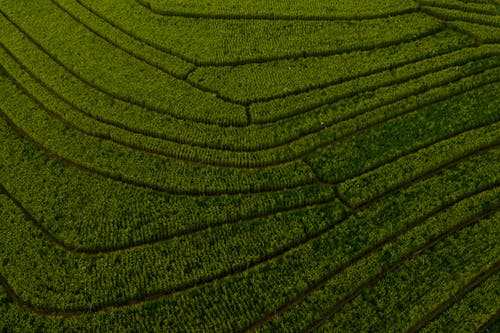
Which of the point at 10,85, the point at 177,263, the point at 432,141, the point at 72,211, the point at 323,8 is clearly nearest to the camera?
the point at 177,263

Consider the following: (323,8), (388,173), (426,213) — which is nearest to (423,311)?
(426,213)

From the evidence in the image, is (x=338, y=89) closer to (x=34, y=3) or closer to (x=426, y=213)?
(x=426, y=213)

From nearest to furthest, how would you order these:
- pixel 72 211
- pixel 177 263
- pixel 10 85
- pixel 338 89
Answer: pixel 177 263 → pixel 72 211 → pixel 338 89 → pixel 10 85

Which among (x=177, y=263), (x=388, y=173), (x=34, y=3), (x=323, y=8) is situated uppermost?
(x=323, y=8)

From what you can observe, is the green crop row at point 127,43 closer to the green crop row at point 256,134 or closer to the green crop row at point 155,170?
the green crop row at point 256,134

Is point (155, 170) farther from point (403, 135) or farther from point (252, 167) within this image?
point (403, 135)

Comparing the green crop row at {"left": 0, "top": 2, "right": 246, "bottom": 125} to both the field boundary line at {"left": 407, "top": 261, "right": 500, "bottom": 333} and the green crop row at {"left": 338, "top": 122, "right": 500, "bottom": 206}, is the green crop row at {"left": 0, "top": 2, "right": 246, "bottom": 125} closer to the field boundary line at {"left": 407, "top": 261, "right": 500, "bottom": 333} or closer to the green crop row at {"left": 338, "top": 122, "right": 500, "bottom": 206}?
the green crop row at {"left": 338, "top": 122, "right": 500, "bottom": 206}
